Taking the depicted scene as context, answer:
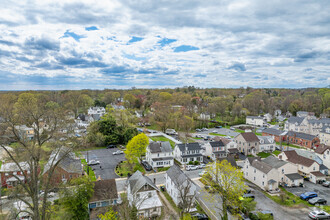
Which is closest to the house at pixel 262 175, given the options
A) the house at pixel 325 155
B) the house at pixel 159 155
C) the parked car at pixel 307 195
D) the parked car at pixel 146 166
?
the parked car at pixel 307 195

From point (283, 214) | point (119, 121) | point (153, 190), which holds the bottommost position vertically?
point (283, 214)

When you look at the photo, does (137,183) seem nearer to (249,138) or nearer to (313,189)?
(313,189)

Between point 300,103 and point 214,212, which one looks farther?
point 300,103

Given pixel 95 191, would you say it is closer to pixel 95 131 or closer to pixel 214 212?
pixel 214 212

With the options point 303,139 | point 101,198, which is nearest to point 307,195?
point 101,198

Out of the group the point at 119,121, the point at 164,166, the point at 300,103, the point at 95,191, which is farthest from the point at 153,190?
the point at 300,103

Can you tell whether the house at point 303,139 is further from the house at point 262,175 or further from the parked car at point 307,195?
the parked car at point 307,195

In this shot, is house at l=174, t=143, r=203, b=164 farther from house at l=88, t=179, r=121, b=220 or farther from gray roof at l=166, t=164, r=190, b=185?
house at l=88, t=179, r=121, b=220

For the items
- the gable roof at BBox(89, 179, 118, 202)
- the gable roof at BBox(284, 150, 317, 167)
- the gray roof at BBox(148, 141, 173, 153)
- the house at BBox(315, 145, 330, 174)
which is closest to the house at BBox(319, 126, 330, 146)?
the house at BBox(315, 145, 330, 174)
